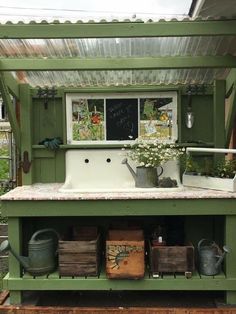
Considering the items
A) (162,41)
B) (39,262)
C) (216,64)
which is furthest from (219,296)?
(162,41)

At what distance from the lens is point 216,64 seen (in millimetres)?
3461

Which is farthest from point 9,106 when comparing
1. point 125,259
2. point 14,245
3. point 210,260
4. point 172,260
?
point 210,260

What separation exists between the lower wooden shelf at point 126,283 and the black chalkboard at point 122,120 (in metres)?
1.48

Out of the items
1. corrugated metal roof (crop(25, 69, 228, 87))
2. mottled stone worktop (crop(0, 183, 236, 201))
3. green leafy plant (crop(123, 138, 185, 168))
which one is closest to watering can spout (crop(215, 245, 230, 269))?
mottled stone worktop (crop(0, 183, 236, 201))

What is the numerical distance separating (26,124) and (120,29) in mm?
1631

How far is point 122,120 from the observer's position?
4.23 meters

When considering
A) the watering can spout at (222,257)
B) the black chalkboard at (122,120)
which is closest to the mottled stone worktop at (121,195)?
the watering can spout at (222,257)

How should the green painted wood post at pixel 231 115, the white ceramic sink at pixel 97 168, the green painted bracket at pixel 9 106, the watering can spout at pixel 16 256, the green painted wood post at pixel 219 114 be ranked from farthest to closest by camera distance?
the white ceramic sink at pixel 97 168 < the green painted wood post at pixel 219 114 < the green painted wood post at pixel 231 115 < the green painted bracket at pixel 9 106 < the watering can spout at pixel 16 256

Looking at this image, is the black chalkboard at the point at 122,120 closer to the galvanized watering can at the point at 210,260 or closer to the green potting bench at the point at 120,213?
the green potting bench at the point at 120,213

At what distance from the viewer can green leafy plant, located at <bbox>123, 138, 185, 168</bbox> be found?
3.69m

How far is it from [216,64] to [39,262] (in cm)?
221

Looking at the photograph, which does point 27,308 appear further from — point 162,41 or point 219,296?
point 162,41

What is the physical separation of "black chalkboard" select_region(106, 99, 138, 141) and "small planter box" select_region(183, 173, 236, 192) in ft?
2.49

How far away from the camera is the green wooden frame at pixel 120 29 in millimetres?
2955
